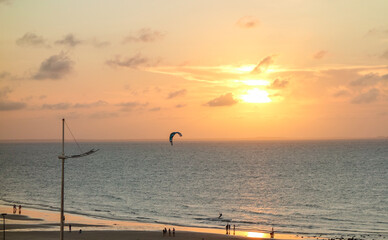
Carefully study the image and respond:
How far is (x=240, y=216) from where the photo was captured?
81125mm

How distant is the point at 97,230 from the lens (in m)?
63.9

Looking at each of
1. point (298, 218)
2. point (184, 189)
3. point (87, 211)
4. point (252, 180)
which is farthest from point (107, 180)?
point (298, 218)

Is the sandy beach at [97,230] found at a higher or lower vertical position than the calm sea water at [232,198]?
lower

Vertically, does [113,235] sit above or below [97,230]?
below

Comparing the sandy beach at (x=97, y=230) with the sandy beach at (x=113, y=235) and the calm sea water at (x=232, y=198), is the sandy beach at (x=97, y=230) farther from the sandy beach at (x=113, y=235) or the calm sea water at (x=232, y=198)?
the calm sea water at (x=232, y=198)

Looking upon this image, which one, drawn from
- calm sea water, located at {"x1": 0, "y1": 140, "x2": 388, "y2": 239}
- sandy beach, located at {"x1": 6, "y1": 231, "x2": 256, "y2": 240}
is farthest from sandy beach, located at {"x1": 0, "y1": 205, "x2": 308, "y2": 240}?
calm sea water, located at {"x1": 0, "y1": 140, "x2": 388, "y2": 239}

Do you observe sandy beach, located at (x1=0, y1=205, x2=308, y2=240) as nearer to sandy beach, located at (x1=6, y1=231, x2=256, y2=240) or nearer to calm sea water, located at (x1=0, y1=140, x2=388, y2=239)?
sandy beach, located at (x1=6, y1=231, x2=256, y2=240)

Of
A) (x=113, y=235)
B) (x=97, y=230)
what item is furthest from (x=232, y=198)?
(x=113, y=235)

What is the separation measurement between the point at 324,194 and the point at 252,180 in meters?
36.7

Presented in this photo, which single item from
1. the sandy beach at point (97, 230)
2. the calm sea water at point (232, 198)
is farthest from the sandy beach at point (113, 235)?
the calm sea water at point (232, 198)

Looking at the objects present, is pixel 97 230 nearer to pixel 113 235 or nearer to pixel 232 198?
pixel 113 235

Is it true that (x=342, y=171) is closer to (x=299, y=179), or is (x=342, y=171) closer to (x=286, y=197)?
(x=299, y=179)

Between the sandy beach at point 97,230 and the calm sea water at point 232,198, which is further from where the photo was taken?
the calm sea water at point 232,198

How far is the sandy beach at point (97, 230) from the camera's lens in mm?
59375
